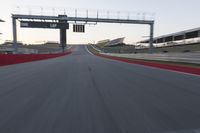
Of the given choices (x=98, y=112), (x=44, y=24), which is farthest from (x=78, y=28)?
(x=98, y=112)

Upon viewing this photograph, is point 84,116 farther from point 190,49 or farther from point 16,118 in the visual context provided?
point 190,49

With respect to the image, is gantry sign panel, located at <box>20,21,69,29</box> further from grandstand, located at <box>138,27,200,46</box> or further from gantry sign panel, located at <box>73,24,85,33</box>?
grandstand, located at <box>138,27,200,46</box>

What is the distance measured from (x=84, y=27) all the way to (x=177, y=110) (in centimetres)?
2693

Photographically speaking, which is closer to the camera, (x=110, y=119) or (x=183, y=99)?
(x=110, y=119)

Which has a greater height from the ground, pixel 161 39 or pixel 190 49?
pixel 161 39

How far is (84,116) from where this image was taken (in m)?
3.45

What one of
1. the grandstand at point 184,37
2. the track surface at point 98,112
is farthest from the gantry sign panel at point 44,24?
the grandstand at point 184,37

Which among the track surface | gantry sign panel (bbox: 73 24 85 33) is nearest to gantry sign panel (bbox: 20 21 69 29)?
gantry sign panel (bbox: 73 24 85 33)

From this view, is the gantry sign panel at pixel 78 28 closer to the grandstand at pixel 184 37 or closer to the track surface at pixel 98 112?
the track surface at pixel 98 112

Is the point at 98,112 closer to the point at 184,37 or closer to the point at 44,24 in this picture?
the point at 44,24

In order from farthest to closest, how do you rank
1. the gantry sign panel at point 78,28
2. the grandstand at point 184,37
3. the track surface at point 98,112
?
the grandstand at point 184,37 < the gantry sign panel at point 78,28 < the track surface at point 98,112

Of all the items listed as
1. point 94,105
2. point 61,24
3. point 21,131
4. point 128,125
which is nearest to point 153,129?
point 128,125

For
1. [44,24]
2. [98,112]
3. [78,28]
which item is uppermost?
[44,24]

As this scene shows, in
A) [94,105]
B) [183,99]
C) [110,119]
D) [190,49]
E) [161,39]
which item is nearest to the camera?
[110,119]
